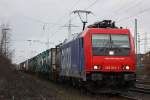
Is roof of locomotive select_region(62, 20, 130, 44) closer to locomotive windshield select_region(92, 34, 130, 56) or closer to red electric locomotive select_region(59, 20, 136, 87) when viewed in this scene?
red electric locomotive select_region(59, 20, 136, 87)

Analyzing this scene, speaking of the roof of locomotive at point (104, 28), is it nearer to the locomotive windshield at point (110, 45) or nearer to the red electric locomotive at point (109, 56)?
the red electric locomotive at point (109, 56)

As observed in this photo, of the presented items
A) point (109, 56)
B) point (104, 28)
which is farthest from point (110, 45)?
point (104, 28)

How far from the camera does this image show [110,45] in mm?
20109

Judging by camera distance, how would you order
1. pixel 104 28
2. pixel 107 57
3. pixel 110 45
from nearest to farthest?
pixel 107 57
pixel 110 45
pixel 104 28

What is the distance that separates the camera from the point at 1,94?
762 inches

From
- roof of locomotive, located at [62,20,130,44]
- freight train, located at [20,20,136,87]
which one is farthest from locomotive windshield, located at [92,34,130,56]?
roof of locomotive, located at [62,20,130,44]

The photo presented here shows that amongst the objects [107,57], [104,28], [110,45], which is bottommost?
[107,57]

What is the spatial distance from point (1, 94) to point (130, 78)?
5.76 m

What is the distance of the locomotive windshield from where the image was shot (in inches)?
782

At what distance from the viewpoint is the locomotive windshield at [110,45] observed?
19.9 m

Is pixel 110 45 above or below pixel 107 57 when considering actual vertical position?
above

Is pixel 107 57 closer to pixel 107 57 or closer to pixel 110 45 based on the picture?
pixel 107 57

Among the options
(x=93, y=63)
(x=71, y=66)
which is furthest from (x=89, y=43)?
(x=71, y=66)

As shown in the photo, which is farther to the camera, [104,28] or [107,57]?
[104,28]
